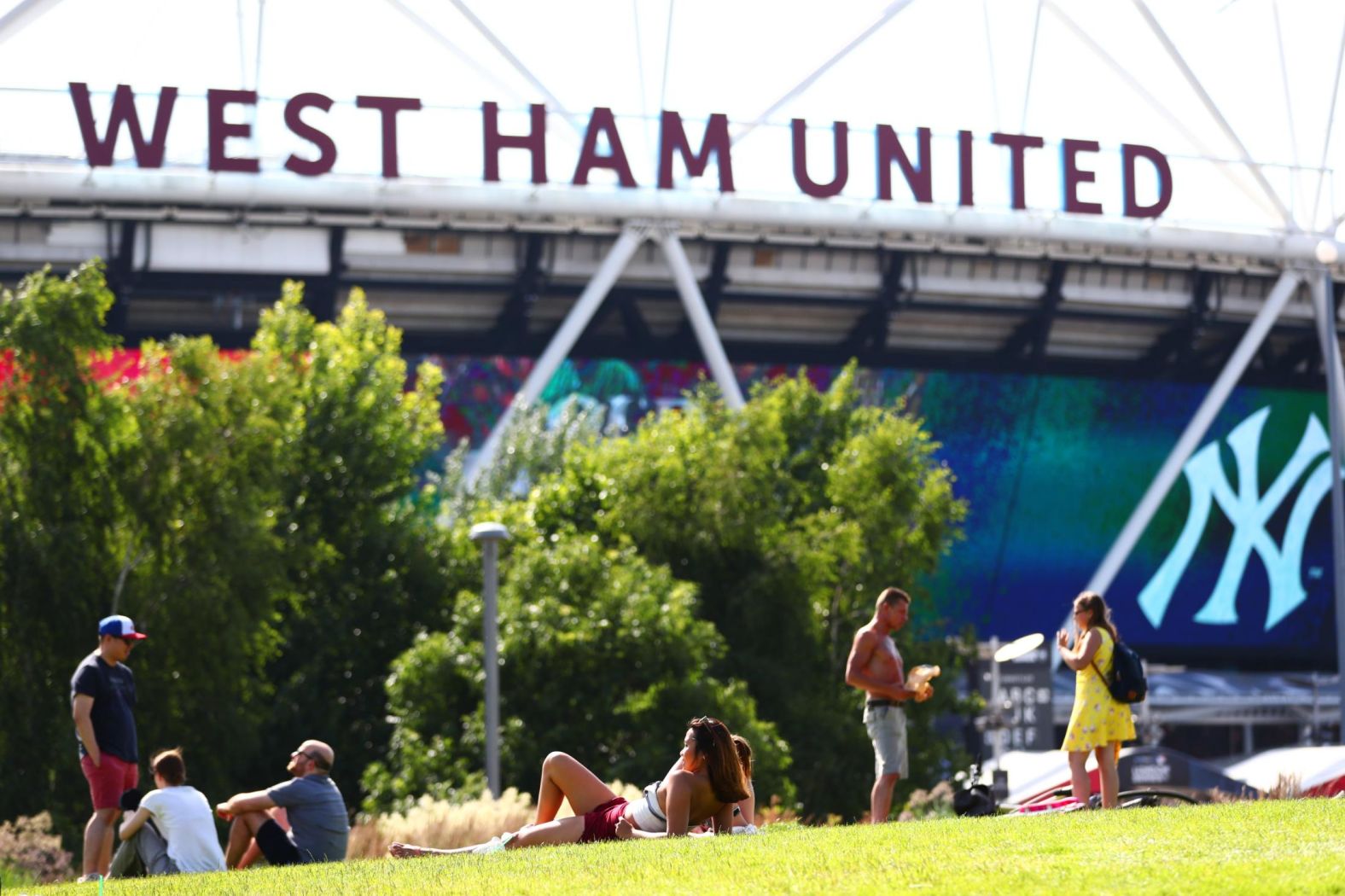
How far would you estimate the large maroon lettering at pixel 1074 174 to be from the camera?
3253cm

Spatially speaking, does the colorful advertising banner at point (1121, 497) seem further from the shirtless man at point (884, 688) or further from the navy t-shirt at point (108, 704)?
the shirtless man at point (884, 688)

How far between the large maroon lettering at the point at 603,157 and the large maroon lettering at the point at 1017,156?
6188mm

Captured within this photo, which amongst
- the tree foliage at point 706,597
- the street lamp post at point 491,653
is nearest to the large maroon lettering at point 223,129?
the tree foliage at point 706,597

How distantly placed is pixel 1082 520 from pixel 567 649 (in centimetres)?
1928

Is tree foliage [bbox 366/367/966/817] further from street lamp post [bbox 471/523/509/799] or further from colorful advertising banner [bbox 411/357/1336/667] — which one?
colorful advertising banner [bbox 411/357/1336/667]

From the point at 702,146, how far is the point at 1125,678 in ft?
64.8

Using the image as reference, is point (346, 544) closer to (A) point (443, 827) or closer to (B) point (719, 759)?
(A) point (443, 827)

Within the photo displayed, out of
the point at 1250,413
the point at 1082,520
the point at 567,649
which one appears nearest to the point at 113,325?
the point at 567,649

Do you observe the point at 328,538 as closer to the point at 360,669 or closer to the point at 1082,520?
the point at 360,669

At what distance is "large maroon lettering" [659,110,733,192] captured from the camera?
30422 millimetres

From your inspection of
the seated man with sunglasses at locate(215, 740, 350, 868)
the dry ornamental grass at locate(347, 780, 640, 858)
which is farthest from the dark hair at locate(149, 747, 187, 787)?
the dry ornamental grass at locate(347, 780, 640, 858)

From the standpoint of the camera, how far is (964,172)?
31.8 metres

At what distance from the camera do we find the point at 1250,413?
40.0m

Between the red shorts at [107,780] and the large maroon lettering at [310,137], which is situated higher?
the large maroon lettering at [310,137]
